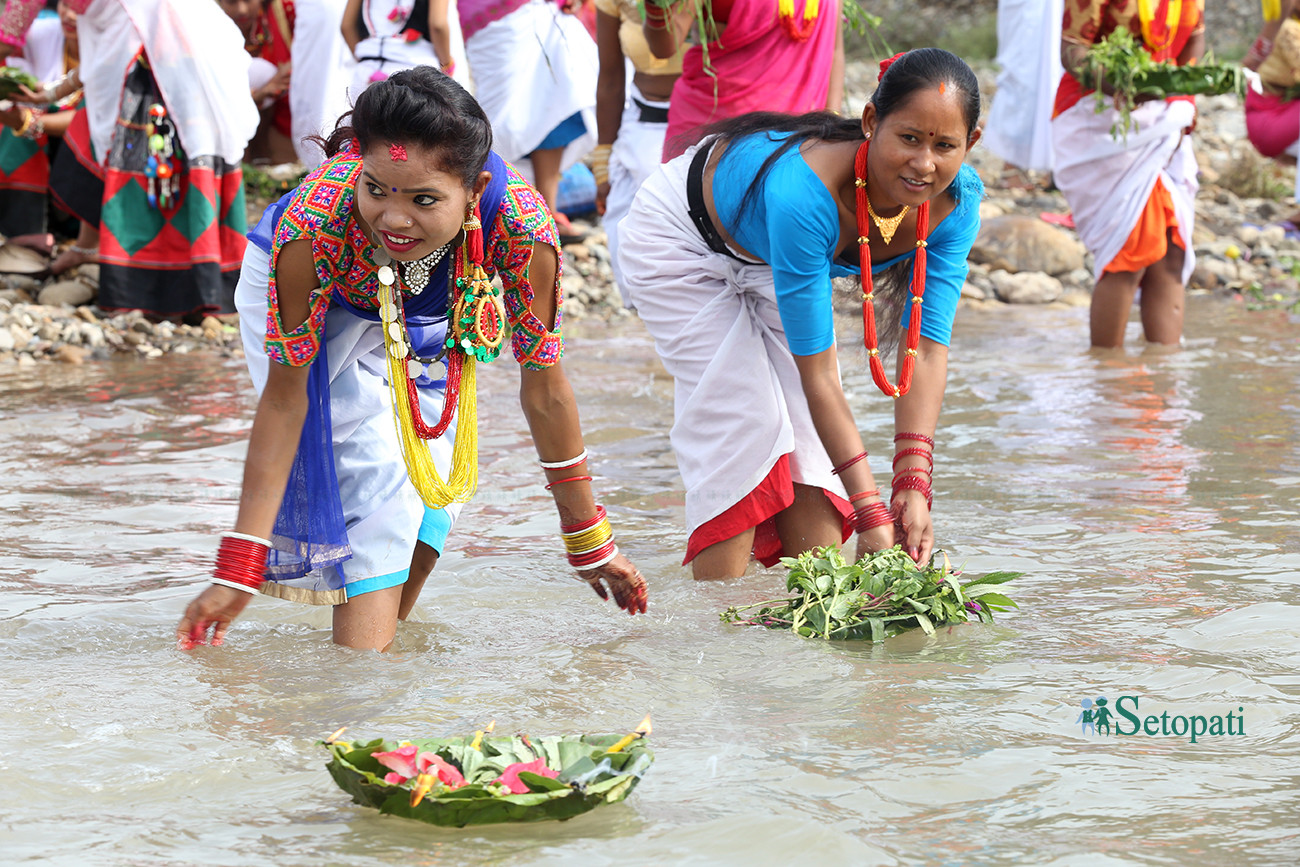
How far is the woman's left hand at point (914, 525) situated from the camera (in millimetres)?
3430

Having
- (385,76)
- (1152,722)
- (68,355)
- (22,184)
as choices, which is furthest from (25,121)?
(1152,722)

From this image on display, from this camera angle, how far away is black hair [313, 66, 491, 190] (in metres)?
2.74

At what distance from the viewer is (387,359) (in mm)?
3162

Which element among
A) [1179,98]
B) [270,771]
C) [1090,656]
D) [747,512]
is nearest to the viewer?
[270,771]

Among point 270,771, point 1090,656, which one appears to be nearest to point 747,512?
point 1090,656

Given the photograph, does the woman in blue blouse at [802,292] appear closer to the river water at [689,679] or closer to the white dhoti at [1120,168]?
the river water at [689,679]

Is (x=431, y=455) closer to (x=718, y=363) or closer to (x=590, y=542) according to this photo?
(x=590, y=542)

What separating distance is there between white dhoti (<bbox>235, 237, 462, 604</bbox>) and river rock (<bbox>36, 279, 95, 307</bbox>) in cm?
483

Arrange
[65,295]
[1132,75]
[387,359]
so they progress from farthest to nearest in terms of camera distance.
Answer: [65,295] → [1132,75] → [387,359]

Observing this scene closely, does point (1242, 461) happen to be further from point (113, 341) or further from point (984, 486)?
point (113, 341)

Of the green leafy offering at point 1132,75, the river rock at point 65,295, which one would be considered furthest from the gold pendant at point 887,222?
the river rock at point 65,295

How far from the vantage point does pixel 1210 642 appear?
3189 millimetres

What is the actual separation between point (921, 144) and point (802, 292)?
421 mm

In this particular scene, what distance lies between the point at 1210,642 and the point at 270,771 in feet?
6.42
